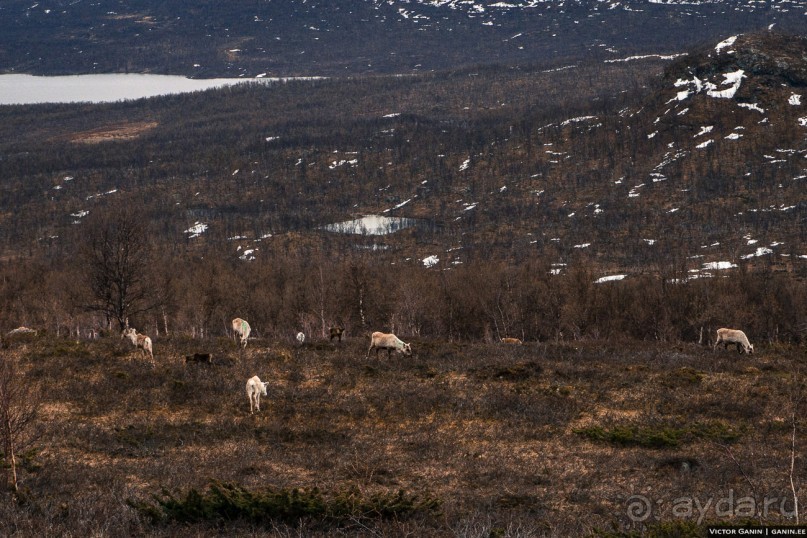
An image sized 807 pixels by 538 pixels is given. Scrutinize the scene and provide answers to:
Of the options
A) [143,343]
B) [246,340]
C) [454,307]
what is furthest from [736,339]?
[454,307]

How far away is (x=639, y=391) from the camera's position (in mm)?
32625

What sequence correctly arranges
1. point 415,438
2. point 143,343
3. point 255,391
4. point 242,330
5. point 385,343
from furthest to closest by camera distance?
point 242,330
point 385,343
point 143,343
point 255,391
point 415,438

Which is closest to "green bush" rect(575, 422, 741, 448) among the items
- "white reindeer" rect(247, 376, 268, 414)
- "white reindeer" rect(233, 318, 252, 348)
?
"white reindeer" rect(247, 376, 268, 414)

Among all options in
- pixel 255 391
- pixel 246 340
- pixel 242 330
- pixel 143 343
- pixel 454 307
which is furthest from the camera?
pixel 454 307

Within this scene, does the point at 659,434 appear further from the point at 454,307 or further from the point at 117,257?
the point at 454,307

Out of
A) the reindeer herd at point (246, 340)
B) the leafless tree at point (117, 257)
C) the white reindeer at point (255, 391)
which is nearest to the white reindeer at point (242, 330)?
the reindeer herd at point (246, 340)

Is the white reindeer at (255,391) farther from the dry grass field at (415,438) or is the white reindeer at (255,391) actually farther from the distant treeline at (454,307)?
the distant treeline at (454,307)

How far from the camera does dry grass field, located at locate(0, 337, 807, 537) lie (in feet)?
59.0

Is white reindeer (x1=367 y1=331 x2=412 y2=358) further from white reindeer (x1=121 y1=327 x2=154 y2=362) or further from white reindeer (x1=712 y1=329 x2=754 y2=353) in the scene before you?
white reindeer (x1=712 y1=329 x2=754 y2=353)

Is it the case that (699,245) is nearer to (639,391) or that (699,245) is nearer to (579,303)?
(579,303)

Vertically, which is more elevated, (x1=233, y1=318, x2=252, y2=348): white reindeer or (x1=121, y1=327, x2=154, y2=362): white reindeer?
(x1=121, y1=327, x2=154, y2=362): white reindeer

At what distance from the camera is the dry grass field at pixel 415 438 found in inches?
708

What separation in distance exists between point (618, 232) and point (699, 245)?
76.0 feet

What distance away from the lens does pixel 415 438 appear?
89.4ft
